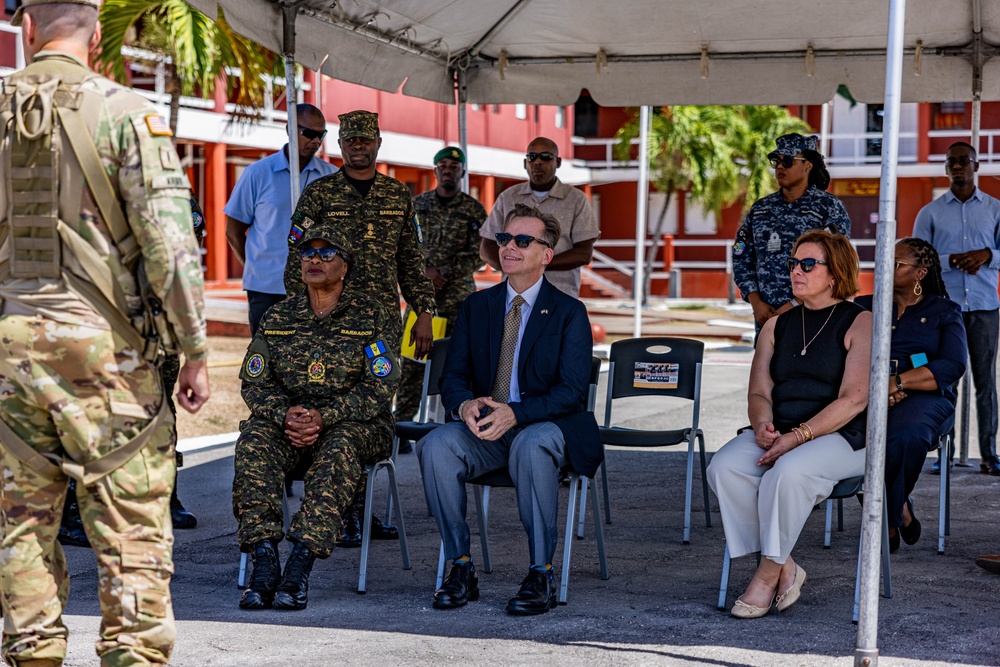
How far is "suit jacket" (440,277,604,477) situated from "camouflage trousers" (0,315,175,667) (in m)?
2.12

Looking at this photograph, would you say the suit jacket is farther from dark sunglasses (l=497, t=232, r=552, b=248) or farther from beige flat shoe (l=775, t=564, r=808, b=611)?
beige flat shoe (l=775, t=564, r=808, b=611)

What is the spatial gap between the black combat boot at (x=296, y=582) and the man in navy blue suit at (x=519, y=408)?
0.52 m

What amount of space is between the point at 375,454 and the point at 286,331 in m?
0.67

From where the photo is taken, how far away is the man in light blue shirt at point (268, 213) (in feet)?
23.5

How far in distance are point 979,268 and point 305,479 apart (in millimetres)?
4790

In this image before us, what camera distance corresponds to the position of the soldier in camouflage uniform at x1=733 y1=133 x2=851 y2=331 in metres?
6.64

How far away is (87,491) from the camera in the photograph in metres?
3.30

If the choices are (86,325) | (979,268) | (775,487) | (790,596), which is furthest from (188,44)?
(86,325)

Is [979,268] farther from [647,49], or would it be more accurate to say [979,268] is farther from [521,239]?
[521,239]

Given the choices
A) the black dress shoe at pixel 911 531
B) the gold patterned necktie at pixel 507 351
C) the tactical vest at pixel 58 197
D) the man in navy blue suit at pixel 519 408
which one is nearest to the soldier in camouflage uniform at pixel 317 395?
the man in navy blue suit at pixel 519 408

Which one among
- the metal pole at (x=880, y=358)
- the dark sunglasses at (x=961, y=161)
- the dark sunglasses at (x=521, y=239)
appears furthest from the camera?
the dark sunglasses at (x=961, y=161)

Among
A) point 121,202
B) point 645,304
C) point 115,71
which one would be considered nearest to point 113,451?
point 121,202

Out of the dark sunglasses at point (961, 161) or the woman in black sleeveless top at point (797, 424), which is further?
the dark sunglasses at point (961, 161)

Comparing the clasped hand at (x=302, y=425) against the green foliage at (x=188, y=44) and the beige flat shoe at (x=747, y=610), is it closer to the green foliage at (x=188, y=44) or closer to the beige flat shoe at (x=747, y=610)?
the beige flat shoe at (x=747, y=610)
